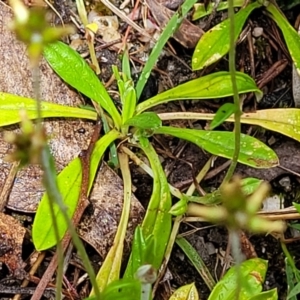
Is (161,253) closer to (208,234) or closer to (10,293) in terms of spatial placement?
(208,234)

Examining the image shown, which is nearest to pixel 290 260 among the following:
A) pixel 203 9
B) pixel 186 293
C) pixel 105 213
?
pixel 186 293

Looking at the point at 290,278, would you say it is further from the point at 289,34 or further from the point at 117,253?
the point at 289,34

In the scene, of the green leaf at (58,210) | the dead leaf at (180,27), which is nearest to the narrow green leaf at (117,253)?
the green leaf at (58,210)

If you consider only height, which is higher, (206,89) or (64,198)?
(206,89)

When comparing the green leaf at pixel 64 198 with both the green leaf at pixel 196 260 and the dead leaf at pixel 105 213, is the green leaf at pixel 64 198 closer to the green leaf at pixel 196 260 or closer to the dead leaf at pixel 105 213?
the dead leaf at pixel 105 213

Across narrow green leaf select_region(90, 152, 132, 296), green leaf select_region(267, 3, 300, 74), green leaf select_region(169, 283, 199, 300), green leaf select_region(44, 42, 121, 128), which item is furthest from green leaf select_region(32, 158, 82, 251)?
green leaf select_region(267, 3, 300, 74)

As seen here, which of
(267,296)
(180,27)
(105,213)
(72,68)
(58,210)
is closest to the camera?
(267,296)

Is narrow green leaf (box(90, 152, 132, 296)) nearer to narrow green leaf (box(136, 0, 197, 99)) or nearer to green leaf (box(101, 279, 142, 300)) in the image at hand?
green leaf (box(101, 279, 142, 300))

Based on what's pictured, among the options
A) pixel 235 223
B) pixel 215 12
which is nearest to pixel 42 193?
pixel 215 12
